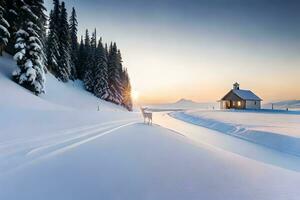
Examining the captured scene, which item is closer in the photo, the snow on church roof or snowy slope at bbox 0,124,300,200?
snowy slope at bbox 0,124,300,200

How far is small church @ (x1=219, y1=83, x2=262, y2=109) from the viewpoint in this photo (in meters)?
69.9

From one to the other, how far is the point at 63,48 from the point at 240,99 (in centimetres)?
3953

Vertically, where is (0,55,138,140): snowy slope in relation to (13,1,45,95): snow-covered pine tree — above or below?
below

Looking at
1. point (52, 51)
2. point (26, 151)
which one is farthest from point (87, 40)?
point (26, 151)

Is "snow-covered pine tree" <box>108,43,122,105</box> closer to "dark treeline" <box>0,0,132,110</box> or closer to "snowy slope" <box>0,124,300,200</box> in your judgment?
"dark treeline" <box>0,0,132,110</box>

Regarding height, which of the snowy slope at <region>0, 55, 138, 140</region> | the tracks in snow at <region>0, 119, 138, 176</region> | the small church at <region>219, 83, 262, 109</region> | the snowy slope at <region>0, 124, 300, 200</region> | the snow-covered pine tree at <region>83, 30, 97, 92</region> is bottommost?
the snowy slope at <region>0, 124, 300, 200</region>

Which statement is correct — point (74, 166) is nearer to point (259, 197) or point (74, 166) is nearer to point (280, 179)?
point (259, 197)

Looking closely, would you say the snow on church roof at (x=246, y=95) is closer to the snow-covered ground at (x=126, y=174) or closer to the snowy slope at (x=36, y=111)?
the snowy slope at (x=36, y=111)

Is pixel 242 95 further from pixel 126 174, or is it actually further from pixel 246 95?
pixel 126 174

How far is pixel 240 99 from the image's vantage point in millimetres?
69500

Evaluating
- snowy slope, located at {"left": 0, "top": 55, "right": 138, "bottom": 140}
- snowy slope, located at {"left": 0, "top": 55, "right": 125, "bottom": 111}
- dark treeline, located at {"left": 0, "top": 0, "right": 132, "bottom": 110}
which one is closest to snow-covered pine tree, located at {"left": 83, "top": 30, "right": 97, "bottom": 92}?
dark treeline, located at {"left": 0, "top": 0, "right": 132, "bottom": 110}

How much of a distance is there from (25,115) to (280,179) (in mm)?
13976

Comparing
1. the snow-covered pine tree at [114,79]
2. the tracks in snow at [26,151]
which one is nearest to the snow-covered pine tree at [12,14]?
the tracks in snow at [26,151]

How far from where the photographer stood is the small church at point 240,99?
6988 cm
